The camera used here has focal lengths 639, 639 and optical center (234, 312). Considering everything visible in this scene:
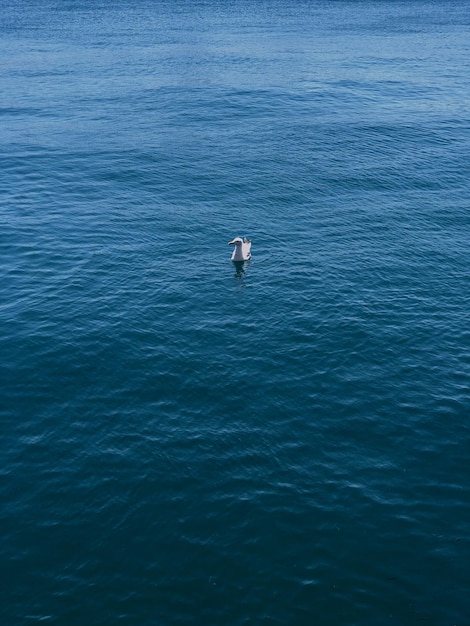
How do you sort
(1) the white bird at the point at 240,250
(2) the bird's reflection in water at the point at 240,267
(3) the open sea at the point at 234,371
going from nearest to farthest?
→ (3) the open sea at the point at 234,371
(1) the white bird at the point at 240,250
(2) the bird's reflection in water at the point at 240,267


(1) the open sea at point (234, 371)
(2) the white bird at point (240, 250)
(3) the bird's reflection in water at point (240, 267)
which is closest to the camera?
(1) the open sea at point (234, 371)

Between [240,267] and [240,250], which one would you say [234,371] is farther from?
[240,250]

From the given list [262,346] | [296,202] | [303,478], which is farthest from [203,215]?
[303,478]

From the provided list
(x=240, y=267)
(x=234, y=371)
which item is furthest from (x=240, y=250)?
(x=234, y=371)

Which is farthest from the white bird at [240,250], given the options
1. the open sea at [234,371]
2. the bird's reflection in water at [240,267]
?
the open sea at [234,371]

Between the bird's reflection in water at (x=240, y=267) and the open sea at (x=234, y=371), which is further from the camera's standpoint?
the bird's reflection in water at (x=240, y=267)

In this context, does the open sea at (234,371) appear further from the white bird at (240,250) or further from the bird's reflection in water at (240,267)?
the white bird at (240,250)
